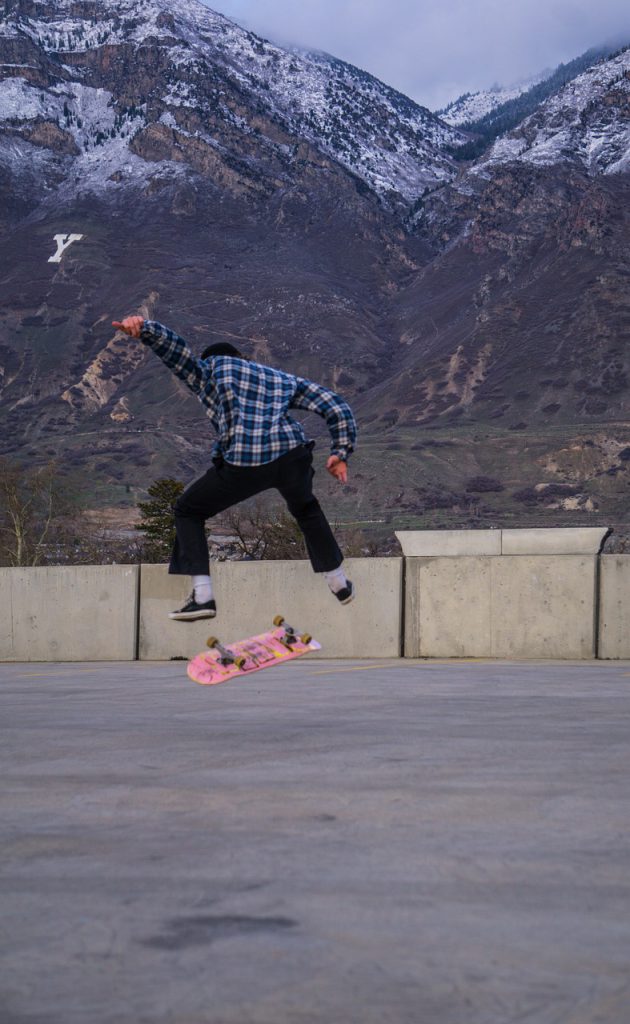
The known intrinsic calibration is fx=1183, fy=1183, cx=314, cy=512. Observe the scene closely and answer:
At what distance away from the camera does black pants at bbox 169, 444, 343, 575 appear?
764 cm

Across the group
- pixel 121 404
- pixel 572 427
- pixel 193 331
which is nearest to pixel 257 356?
pixel 193 331

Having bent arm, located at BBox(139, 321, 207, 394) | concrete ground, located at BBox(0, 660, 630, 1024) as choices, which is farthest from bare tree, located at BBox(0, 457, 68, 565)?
concrete ground, located at BBox(0, 660, 630, 1024)

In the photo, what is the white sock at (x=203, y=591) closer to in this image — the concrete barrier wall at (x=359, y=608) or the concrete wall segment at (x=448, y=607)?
the concrete barrier wall at (x=359, y=608)

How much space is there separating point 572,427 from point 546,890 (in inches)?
5995

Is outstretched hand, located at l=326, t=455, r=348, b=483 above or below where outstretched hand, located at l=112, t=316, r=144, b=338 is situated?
below

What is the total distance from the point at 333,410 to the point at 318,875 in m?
5.45

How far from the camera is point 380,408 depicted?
178000 mm

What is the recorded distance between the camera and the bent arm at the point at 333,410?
770cm

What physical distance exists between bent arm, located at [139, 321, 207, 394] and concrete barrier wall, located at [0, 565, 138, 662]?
7.96 m

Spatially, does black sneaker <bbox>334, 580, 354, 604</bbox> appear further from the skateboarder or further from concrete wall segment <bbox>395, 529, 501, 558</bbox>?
concrete wall segment <bbox>395, 529, 501, 558</bbox>

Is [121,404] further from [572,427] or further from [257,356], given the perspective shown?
[572,427]

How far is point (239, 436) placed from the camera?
7.55 meters

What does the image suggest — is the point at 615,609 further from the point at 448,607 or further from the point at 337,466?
the point at 337,466

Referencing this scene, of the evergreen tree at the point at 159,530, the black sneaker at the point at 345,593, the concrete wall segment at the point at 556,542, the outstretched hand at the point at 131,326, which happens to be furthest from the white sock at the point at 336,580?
the evergreen tree at the point at 159,530
